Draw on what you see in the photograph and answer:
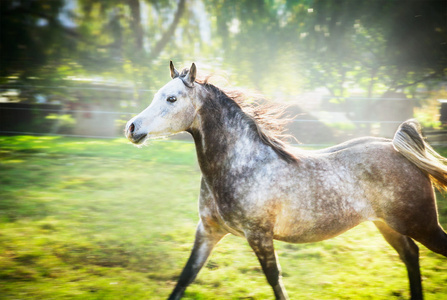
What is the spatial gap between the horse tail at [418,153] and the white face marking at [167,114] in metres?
1.63

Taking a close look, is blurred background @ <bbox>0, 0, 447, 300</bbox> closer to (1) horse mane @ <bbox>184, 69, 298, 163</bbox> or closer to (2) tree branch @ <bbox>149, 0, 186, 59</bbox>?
(2) tree branch @ <bbox>149, 0, 186, 59</bbox>

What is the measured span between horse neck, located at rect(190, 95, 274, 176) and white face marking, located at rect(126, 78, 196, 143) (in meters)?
0.12

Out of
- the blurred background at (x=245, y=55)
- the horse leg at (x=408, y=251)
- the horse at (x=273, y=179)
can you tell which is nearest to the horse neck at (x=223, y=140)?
the horse at (x=273, y=179)

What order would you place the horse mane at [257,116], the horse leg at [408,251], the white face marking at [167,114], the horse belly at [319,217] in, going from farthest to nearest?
1. the horse leg at [408,251]
2. the horse mane at [257,116]
3. the horse belly at [319,217]
4. the white face marking at [167,114]

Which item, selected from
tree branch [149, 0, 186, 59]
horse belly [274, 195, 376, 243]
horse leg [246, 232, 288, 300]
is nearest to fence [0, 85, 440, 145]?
tree branch [149, 0, 186, 59]

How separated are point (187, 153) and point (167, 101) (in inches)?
258

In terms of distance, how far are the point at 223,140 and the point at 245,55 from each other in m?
7.74

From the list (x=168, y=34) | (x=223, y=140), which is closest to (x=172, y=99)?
(x=223, y=140)

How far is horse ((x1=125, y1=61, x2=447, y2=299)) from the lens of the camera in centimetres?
285

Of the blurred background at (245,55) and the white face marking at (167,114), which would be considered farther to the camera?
the blurred background at (245,55)

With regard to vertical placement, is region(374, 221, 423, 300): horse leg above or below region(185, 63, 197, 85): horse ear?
below

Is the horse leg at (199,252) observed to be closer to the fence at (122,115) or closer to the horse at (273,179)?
the horse at (273,179)

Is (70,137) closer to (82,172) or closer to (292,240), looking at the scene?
(82,172)

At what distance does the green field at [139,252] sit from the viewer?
144 inches
